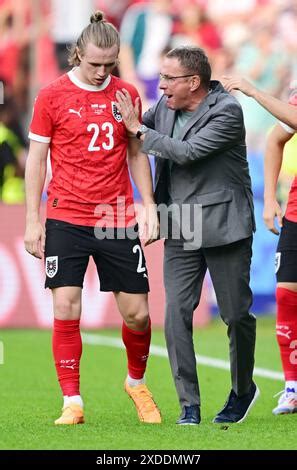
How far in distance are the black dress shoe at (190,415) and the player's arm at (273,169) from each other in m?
1.32

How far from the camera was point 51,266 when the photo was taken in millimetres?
6918

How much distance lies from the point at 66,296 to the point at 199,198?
0.93 metres

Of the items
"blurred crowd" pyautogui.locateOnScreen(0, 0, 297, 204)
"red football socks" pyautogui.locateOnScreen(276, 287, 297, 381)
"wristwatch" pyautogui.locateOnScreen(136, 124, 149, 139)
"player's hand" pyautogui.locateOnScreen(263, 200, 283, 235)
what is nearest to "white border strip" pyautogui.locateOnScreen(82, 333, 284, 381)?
"red football socks" pyautogui.locateOnScreen(276, 287, 297, 381)

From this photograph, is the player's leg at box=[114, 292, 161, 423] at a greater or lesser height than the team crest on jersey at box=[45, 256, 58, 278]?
lesser

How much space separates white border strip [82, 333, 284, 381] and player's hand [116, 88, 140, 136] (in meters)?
3.46

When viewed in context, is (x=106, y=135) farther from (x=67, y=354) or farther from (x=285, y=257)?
(x=285, y=257)

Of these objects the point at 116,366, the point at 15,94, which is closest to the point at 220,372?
the point at 116,366

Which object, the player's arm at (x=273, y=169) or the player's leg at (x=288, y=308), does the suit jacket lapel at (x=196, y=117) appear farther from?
the player's leg at (x=288, y=308)

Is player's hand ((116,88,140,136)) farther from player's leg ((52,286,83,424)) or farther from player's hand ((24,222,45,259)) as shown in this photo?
player's leg ((52,286,83,424))

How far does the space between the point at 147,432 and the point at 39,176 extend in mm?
1581

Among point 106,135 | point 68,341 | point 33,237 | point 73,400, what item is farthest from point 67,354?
point 106,135

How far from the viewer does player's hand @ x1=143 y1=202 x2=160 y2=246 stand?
708 cm

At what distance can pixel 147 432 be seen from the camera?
6.45 m

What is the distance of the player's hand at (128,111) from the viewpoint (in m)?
6.98
